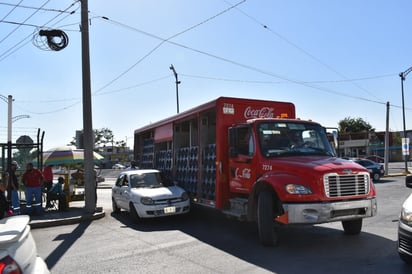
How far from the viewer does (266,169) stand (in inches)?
324

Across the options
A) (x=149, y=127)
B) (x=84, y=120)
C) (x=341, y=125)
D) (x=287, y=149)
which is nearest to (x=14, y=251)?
(x=287, y=149)

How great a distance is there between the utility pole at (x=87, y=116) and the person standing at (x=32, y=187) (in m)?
1.49

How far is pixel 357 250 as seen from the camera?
7.12m

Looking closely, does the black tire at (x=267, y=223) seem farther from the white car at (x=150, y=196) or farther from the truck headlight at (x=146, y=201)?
the truck headlight at (x=146, y=201)

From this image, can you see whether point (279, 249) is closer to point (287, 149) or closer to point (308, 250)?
point (308, 250)

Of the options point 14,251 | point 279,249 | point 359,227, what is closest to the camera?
point 14,251

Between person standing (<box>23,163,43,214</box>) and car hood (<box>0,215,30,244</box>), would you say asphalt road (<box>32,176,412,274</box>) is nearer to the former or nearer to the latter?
person standing (<box>23,163,43,214</box>)

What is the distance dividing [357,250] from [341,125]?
3874 inches

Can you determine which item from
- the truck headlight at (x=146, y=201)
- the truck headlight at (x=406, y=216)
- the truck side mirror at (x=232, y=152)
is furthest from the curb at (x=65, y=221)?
the truck headlight at (x=406, y=216)

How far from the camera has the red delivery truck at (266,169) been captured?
7262 mm

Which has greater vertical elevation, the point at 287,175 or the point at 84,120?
the point at 84,120

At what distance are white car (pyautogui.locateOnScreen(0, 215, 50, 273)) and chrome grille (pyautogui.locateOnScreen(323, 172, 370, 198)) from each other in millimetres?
5278

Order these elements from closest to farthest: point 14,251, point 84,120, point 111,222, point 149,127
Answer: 1. point 14,251
2. point 111,222
3. point 84,120
4. point 149,127

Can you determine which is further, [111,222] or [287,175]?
[111,222]
